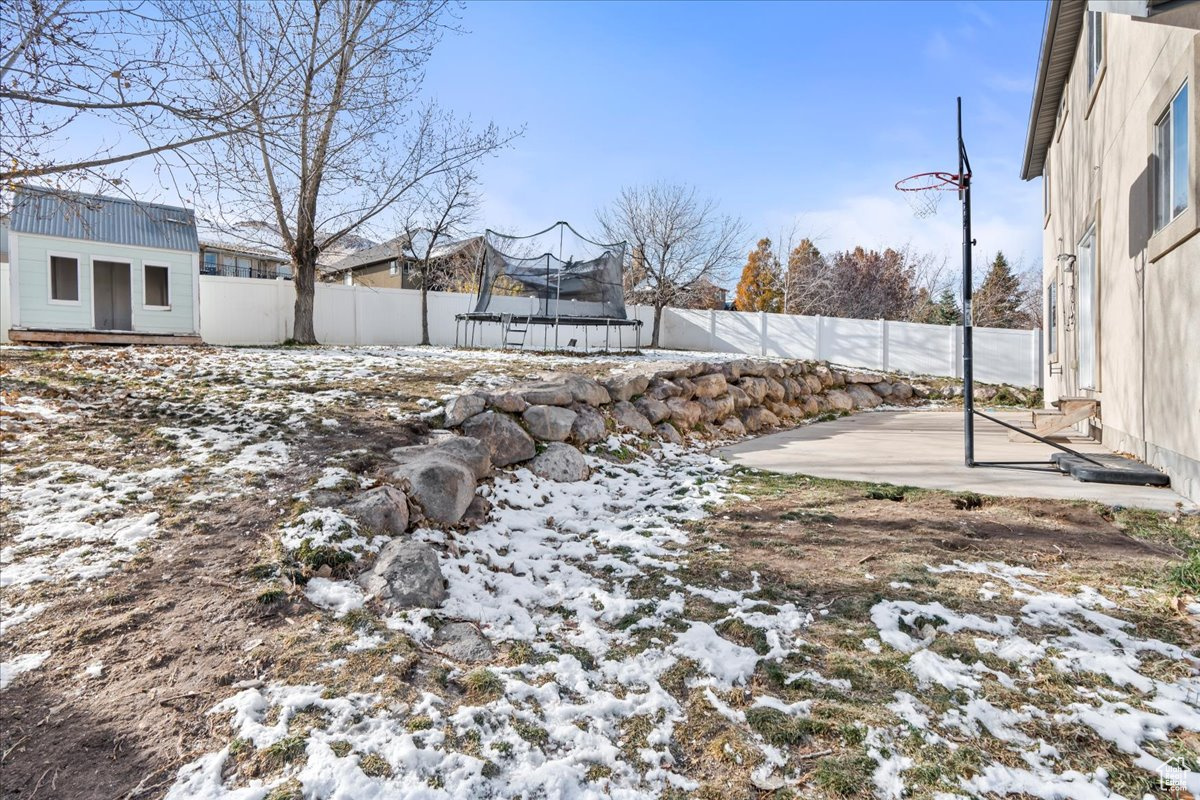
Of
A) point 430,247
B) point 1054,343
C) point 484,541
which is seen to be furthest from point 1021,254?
point 484,541

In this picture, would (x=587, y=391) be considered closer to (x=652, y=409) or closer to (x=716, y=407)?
(x=652, y=409)

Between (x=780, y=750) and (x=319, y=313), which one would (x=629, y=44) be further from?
(x=319, y=313)

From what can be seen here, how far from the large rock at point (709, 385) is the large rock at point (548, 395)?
2070mm

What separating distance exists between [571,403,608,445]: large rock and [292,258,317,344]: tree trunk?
320 inches

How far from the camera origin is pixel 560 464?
4.70m

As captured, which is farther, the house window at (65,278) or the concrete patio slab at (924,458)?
the house window at (65,278)

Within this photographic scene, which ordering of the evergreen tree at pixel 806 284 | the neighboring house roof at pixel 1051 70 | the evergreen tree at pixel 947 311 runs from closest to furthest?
the neighboring house roof at pixel 1051 70
the evergreen tree at pixel 947 311
the evergreen tree at pixel 806 284

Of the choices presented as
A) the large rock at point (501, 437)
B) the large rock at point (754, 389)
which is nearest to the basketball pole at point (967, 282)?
the large rock at point (754, 389)

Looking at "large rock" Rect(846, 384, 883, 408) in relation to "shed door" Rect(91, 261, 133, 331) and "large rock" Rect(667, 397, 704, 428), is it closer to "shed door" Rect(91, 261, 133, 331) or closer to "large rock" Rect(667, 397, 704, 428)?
"large rock" Rect(667, 397, 704, 428)

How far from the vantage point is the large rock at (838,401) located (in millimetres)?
9539

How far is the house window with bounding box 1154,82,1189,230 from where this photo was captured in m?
3.89

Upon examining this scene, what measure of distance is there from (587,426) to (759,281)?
88.8 ft

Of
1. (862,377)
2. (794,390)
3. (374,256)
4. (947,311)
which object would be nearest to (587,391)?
(794,390)

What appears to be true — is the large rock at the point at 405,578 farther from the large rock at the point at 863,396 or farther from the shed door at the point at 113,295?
the shed door at the point at 113,295
